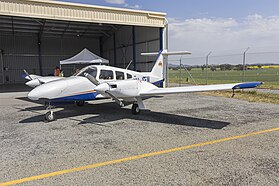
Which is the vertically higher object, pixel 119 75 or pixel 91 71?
pixel 91 71

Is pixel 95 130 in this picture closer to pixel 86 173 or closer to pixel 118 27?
pixel 86 173

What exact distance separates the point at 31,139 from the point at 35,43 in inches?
1271

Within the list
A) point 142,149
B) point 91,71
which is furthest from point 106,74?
point 142,149

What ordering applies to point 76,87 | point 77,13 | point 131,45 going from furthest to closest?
point 131,45, point 77,13, point 76,87

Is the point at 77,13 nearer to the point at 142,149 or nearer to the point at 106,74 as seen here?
the point at 106,74

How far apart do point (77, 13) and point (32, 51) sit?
21.9 m

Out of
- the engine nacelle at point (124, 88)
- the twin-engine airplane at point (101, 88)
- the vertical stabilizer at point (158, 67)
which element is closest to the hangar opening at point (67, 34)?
the vertical stabilizer at point (158, 67)

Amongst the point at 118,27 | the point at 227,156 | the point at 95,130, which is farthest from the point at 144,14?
the point at 227,156

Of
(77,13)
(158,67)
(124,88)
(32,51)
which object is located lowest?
(124,88)

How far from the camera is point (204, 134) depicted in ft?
19.7

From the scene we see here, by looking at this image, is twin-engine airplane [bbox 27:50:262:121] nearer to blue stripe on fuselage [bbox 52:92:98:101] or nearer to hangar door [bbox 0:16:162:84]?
blue stripe on fuselage [bbox 52:92:98:101]

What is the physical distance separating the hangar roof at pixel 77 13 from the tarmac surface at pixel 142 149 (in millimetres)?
8740

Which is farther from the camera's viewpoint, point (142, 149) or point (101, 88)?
point (101, 88)

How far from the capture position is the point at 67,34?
33062 mm
